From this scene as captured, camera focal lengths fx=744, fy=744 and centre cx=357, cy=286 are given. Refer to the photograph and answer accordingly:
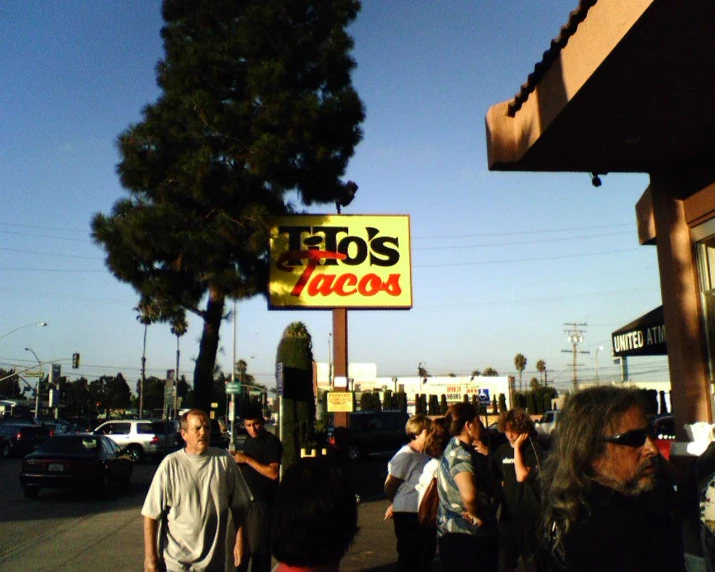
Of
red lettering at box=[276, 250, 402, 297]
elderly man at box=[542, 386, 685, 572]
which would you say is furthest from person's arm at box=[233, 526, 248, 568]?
red lettering at box=[276, 250, 402, 297]

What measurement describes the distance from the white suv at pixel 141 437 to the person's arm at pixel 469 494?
83.8 feet

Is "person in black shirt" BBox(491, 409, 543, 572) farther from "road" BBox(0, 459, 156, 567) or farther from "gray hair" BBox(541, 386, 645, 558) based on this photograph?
"road" BBox(0, 459, 156, 567)

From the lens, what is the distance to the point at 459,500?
4.97 meters

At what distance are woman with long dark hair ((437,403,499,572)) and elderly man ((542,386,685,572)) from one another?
2395 mm

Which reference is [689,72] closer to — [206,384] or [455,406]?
[455,406]

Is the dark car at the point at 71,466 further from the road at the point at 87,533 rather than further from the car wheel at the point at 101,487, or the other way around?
the road at the point at 87,533

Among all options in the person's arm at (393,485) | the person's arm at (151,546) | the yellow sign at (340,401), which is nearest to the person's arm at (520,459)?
the person's arm at (393,485)

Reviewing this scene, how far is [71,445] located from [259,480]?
510 inches

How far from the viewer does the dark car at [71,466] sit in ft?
55.9

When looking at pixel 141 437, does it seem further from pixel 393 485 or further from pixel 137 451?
pixel 393 485

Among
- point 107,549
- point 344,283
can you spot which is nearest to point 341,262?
point 344,283

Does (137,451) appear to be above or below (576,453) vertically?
below

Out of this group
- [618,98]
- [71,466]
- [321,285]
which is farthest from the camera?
[71,466]

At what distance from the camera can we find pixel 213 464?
5.09 meters
